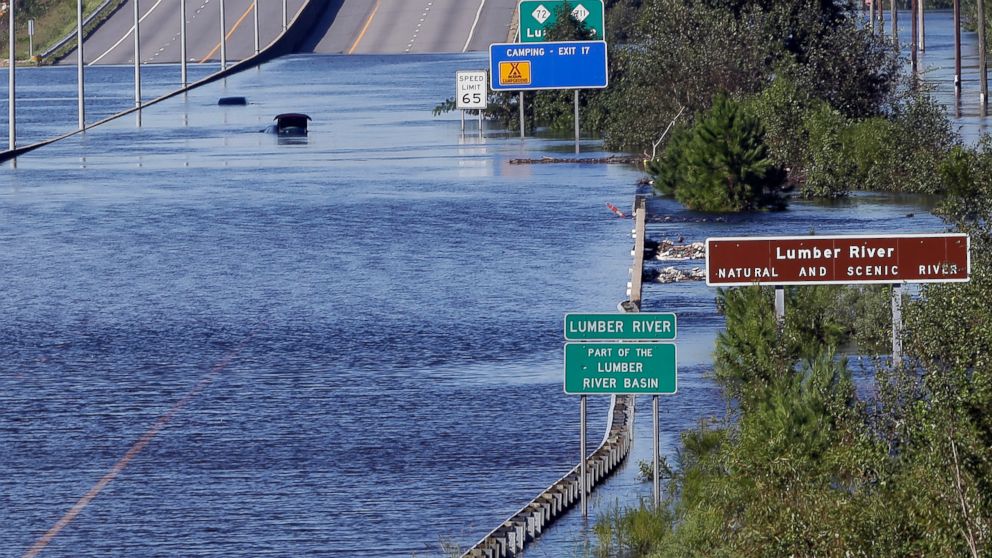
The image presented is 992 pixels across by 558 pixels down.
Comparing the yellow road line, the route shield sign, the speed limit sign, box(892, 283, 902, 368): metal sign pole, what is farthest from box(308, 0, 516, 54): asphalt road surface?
box(892, 283, 902, 368): metal sign pole

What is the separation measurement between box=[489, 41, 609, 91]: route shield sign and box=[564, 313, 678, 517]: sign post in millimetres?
47291

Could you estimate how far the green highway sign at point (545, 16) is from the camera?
71688mm

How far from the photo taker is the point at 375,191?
5566cm

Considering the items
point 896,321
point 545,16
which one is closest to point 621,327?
point 896,321

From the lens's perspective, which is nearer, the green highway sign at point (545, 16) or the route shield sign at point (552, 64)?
the route shield sign at point (552, 64)

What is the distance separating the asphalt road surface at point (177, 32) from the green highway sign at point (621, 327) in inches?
4024

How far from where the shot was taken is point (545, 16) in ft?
236

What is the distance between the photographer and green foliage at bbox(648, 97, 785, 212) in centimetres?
4747

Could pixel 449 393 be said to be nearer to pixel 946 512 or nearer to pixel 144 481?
pixel 144 481

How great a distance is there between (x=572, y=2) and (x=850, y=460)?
189 feet

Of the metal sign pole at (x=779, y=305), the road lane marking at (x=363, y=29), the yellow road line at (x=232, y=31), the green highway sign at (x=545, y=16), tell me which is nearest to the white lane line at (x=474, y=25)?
the road lane marking at (x=363, y=29)

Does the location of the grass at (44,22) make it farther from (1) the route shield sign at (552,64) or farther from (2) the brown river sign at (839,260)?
(2) the brown river sign at (839,260)

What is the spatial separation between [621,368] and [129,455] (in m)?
8.77

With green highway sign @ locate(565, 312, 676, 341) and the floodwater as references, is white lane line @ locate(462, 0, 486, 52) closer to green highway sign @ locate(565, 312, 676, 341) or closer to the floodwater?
the floodwater
